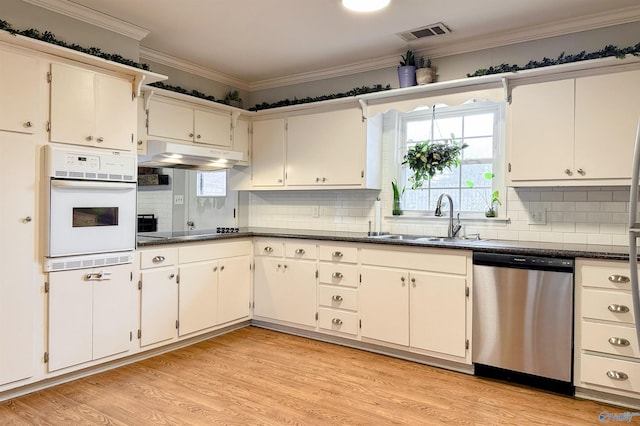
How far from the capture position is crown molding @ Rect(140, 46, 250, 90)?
396cm

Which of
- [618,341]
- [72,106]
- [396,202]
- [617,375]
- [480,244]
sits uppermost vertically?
[72,106]

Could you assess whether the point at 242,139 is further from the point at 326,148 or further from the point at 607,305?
the point at 607,305

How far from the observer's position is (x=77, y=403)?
8.68 ft

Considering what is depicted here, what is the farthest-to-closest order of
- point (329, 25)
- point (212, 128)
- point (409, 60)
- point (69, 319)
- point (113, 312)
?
point (212, 128) < point (409, 60) < point (329, 25) < point (113, 312) < point (69, 319)

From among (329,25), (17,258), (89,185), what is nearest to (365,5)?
(329,25)

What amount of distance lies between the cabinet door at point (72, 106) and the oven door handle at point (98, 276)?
2.90ft

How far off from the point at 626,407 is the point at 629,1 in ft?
8.62

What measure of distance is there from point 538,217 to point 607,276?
32.7 inches

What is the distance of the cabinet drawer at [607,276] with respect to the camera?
8.66 ft

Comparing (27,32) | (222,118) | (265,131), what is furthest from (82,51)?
(265,131)

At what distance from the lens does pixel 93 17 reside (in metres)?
3.20

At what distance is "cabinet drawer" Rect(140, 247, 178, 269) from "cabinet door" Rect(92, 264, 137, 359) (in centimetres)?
14

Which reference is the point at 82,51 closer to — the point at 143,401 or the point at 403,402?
the point at 143,401

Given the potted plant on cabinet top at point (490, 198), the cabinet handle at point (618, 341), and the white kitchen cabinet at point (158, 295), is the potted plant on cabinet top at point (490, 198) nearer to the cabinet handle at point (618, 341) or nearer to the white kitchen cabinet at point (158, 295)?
the cabinet handle at point (618, 341)
